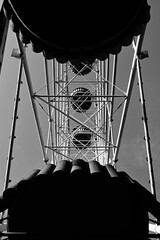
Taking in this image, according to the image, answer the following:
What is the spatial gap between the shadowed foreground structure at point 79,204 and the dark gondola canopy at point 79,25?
5.41ft

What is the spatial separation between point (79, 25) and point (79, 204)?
2.41 meters

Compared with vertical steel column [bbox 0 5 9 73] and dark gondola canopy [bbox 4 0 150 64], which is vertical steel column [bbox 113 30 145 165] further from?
vertical steel column [bbox 0 5 9 73]

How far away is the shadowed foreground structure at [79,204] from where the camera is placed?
3309 millimetres

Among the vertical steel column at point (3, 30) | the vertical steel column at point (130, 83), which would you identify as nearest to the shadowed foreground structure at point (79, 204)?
the vertical steel column at point (3, 30)

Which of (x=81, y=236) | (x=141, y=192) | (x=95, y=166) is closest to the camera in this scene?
(x=81, y=236)

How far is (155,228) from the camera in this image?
5434 mm

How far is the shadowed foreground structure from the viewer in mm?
3309

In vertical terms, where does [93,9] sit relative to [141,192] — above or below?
above

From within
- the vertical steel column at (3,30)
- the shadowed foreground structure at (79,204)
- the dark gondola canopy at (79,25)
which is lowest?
the shadowed foreground structure at (79,204)

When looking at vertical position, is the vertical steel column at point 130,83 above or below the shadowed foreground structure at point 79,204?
above

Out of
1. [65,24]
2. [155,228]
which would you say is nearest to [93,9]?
[65,24]

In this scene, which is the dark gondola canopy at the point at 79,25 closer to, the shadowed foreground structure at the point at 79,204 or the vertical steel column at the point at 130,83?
the shadowed foreground structure at the point at 79,204

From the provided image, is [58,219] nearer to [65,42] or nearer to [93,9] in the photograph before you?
[65,42]

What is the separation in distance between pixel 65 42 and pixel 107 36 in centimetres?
57
